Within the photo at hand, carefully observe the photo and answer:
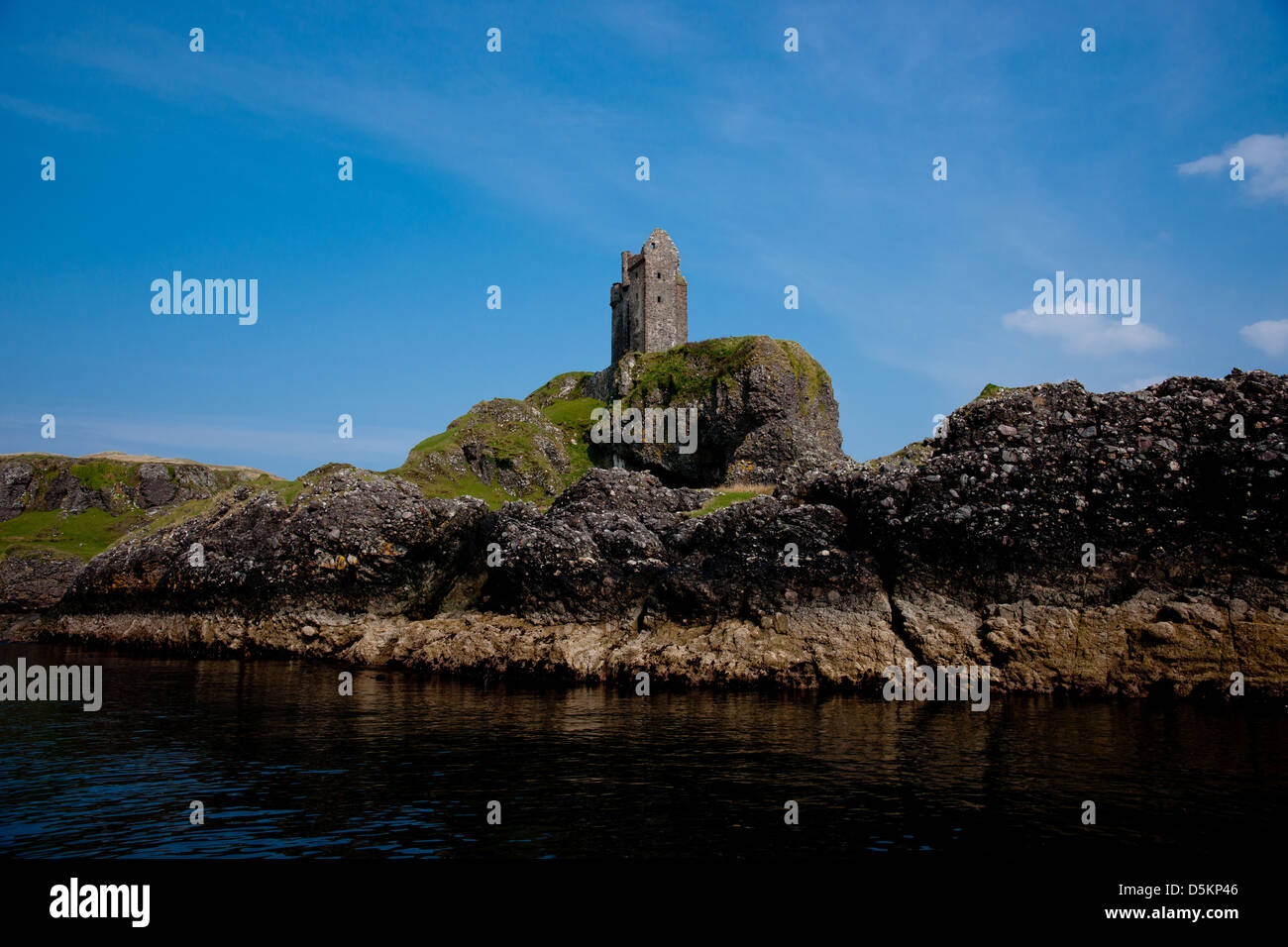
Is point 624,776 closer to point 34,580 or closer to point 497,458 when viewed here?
point 497,458

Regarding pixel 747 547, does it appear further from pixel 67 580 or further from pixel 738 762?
pixel 67 580

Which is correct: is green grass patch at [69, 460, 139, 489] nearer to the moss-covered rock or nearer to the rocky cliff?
the rocky cliff

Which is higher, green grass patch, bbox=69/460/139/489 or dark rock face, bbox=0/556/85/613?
green grass patch, bbox=69/460/139/489

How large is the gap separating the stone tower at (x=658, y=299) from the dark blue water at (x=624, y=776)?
60045 millimetres

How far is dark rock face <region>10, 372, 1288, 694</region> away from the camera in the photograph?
22.6m

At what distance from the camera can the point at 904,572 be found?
25.9 meters

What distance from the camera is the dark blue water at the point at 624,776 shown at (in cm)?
A: 1102

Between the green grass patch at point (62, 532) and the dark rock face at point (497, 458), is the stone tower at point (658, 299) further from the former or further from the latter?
the green grass patch at point (62, 532)

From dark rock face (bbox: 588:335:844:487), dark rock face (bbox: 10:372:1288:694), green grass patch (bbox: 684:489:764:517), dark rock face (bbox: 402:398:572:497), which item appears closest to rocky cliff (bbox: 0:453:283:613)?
dark rock face (bbox: 402:398:572:497)

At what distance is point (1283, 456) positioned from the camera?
72.0 ft

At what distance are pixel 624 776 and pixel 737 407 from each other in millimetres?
50110

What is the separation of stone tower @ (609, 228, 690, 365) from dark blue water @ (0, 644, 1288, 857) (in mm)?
60045

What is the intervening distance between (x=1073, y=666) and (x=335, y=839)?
849 inches
